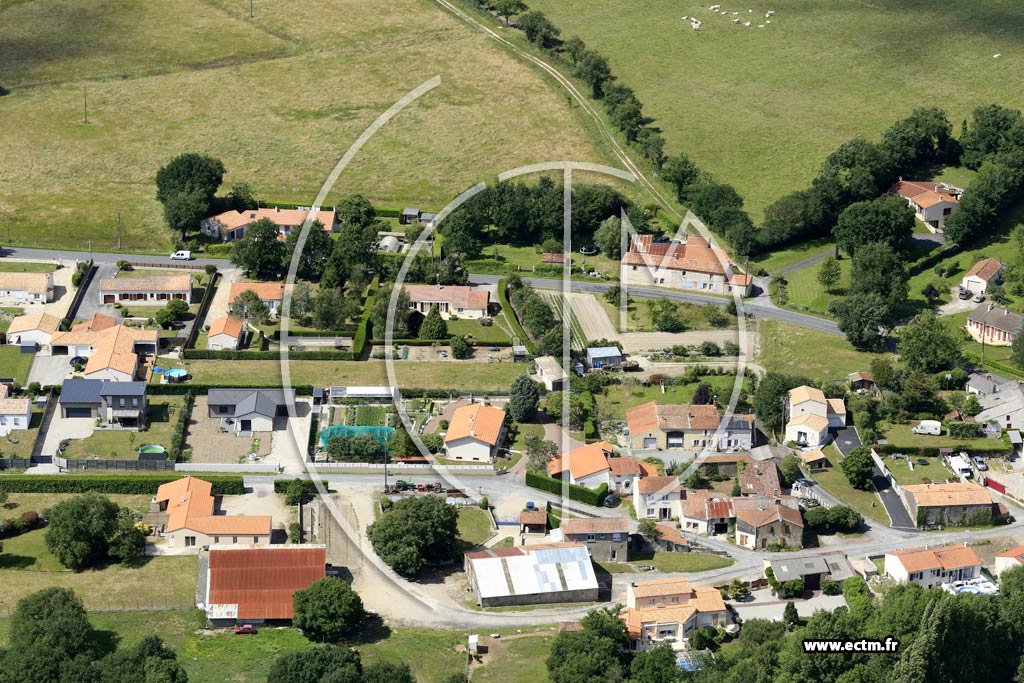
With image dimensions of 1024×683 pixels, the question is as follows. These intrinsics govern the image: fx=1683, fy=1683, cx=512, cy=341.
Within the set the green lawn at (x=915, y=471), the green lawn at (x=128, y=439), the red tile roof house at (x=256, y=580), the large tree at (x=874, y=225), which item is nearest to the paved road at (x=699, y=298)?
the large tree at (x=874, y=225)

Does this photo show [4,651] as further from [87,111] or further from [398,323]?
[87,111]

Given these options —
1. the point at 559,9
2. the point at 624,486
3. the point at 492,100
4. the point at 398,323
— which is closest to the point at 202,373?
the point at 398,323

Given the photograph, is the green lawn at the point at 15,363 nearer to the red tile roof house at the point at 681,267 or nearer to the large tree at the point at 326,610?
the large tree at the point at 326,610

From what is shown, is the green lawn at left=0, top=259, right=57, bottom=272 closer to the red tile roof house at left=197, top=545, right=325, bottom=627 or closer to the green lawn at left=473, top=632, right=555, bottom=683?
the red tile roof house at left=197, top=545, right=325, bottom=627

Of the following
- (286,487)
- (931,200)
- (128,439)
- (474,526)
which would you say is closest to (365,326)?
(128,439)

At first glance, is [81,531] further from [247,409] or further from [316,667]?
[316,667]

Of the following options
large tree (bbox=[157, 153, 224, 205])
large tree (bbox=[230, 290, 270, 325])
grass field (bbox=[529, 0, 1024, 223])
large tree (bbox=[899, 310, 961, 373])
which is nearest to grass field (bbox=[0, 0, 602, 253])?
large tree (bbox=[157, 153, 224, 205])

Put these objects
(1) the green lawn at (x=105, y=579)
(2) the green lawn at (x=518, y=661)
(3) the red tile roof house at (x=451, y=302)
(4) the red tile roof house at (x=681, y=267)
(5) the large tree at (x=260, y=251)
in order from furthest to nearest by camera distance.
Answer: (4) the red tile roof house at (x=681, y=267)
(5) the large tree at (x=260, y=251)
(3) the red tile roof house at (x=451, y=302)
(1) the green lawn at (x=105, y=579)
(2) the green lawn at (x=518, y=661)
